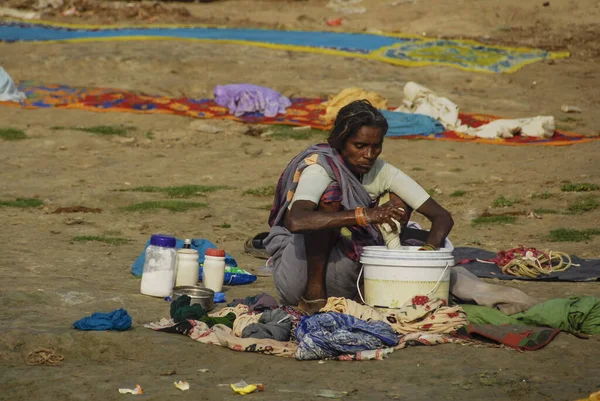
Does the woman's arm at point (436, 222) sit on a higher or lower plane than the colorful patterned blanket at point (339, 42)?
lower

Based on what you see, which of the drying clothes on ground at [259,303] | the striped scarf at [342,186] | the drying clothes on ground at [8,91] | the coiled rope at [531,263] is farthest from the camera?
the drying clothes on ground at [8,91]

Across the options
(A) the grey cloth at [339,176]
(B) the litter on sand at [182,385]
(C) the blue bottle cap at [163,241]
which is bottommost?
(B) the litter on sand at [182,385]

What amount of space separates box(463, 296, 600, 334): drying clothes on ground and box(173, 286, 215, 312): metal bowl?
4.30 ft

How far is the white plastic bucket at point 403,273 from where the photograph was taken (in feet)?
14.4

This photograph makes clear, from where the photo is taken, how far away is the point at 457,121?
1187cm

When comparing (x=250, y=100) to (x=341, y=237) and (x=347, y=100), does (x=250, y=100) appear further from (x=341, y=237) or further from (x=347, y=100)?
(x=341, y=237)

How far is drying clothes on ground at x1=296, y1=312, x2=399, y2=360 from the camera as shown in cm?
409

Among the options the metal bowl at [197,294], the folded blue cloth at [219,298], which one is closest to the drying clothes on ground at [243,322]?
the metal bowl at [197,294]

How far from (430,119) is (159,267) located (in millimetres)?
6913

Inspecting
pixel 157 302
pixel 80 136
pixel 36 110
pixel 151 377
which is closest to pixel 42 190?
pixel 80 136

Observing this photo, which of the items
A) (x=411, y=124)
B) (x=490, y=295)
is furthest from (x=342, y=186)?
(x=411, y=124)

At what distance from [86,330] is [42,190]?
16.6 ft

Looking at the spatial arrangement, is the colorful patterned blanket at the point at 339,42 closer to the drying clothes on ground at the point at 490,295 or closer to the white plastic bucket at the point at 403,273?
the drying clothes on ground at the point at 490,295

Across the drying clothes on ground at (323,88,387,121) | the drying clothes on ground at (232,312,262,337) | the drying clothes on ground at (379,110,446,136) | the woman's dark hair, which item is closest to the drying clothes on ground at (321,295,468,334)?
the drying clothes on ground at (232,312,262,337)
